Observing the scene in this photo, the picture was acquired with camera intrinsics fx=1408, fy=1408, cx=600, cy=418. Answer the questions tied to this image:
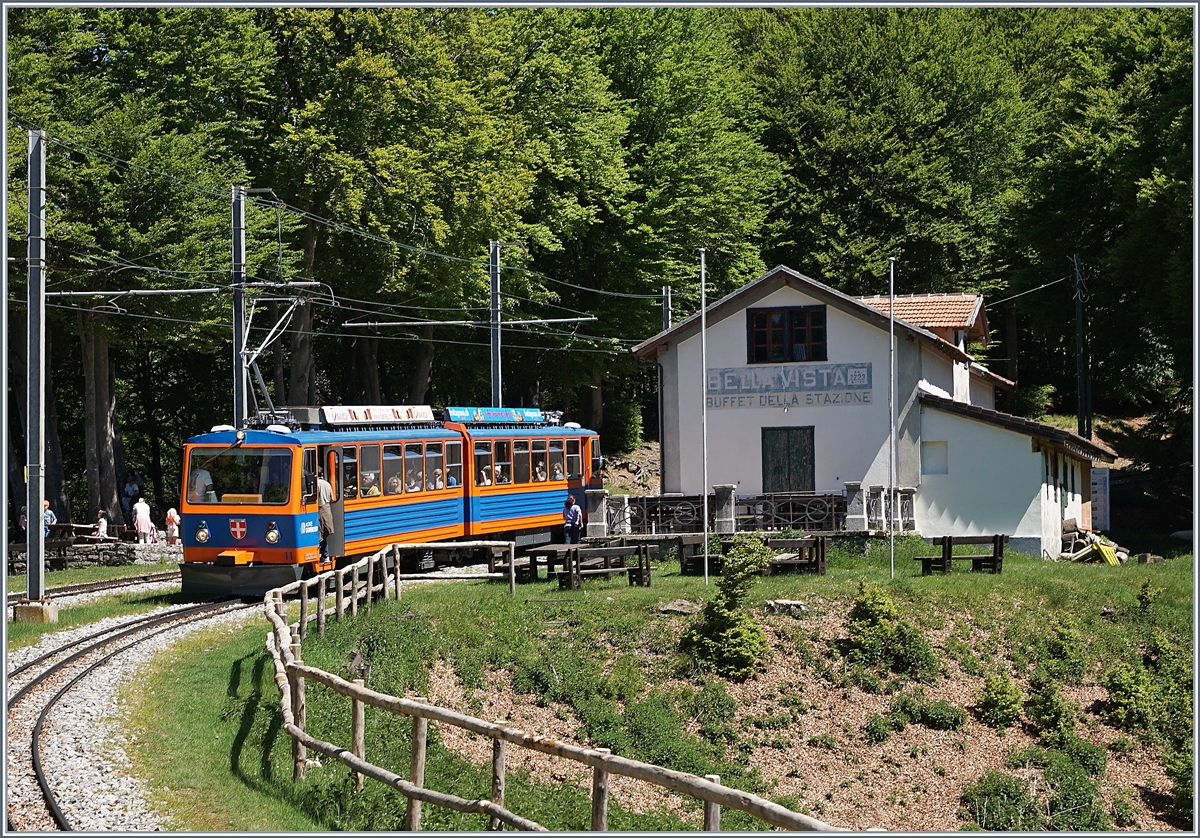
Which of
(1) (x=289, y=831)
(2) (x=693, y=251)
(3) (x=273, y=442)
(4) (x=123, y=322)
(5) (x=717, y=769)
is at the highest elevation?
(2) (x=693, y=251)

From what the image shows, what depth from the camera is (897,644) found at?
2261 cm

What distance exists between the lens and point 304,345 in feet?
140

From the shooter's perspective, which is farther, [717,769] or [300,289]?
[300,289]

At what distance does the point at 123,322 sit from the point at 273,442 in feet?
46.9

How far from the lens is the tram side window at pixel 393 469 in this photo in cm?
2778

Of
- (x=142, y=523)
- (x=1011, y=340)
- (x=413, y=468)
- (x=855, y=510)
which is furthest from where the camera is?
(x=1011, y=340)

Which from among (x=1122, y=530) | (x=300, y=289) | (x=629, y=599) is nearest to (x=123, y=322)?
(x=300, y=289)

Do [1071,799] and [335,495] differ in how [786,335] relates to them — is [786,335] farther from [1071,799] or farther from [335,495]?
[1071,799]

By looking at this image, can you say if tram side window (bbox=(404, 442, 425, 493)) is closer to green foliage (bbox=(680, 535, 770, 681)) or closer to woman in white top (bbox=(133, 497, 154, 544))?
green foliage (bbox=(680, 535, 770, 681))

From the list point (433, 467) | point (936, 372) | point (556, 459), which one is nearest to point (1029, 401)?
point (936, 372)

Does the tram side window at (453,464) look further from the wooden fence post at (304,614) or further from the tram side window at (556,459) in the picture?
the wooden fence post at (304,614)

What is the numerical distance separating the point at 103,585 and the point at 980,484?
19005 mm

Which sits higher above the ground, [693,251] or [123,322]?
[693,251]

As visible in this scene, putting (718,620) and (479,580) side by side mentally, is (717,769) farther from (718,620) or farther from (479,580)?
(479,580)
